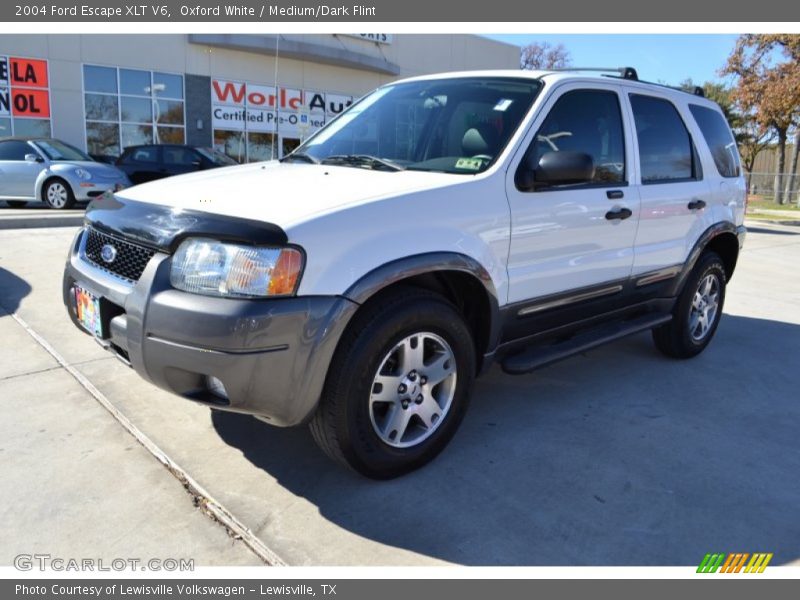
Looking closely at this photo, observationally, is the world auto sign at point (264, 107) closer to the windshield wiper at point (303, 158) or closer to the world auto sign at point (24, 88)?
the world auto sign at point (24, 88)

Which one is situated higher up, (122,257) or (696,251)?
(122,257)

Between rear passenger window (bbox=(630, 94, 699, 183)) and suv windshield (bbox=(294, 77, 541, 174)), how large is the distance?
102 centimetres

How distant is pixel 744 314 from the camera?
21.9ft

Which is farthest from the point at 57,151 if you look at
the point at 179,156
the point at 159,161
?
the point at 179,156

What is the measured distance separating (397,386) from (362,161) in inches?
51.6

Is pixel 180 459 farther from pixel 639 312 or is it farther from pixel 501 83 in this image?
pixel 639 312

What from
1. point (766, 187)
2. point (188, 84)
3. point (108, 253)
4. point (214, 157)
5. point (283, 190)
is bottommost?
point (766, 187)

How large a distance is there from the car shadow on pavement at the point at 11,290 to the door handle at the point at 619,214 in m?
4.90

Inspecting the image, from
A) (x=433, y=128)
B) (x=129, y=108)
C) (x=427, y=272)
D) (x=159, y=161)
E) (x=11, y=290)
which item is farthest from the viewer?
(x=129, y=108)

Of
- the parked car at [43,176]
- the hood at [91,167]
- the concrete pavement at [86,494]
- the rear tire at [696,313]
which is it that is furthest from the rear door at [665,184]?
the hood at [91,167]

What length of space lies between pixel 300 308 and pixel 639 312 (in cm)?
288

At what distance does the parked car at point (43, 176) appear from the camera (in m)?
12.3

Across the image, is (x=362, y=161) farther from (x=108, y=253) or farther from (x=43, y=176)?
(x=43, y=176)

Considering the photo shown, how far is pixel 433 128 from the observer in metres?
3.66
